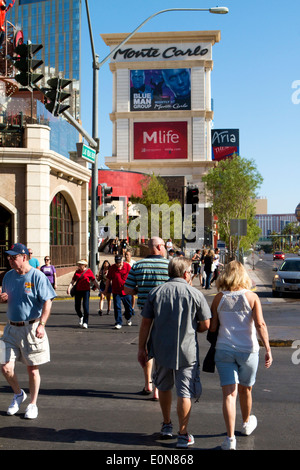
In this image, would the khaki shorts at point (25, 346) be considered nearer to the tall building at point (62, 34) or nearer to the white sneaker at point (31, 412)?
the white sneaker at point (31, 412)

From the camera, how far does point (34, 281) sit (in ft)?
20.5

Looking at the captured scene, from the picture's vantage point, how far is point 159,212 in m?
55.1

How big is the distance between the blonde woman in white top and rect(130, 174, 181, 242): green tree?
149 feet

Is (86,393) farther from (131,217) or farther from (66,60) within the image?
(66,60)

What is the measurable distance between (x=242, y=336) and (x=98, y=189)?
56.8ft

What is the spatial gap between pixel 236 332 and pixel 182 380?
654 millimetres

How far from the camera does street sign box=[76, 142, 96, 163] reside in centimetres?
1913

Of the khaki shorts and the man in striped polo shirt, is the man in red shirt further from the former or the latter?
the khaki shorts

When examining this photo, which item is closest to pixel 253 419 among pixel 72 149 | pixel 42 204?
pixel 42 204

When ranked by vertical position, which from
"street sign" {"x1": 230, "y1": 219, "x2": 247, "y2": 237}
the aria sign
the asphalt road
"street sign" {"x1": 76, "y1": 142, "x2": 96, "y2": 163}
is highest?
the aria sign

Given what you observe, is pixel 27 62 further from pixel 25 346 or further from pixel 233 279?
pixel 233 279

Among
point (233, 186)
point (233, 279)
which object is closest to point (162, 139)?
point (233, 186)

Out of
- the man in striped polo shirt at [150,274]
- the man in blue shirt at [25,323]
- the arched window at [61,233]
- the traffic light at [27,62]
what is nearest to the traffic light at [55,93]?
the traffic light at [27,62]

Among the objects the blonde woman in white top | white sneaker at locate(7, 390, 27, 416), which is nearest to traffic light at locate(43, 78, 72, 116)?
white sneaker at locate(7, 390, 27, 416)
